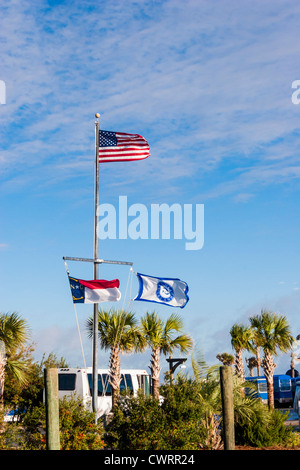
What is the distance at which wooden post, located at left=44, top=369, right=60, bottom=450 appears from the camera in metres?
12.9

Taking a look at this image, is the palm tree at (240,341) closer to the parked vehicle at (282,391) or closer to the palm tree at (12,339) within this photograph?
the parked vehicle at (282,391)

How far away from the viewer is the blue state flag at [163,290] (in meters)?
21.5

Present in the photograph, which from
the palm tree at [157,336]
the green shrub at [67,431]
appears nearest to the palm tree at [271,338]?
the palm tree at [157,336]

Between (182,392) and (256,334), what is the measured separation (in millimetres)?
21327

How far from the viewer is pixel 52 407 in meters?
13.0

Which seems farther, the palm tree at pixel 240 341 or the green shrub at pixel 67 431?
the palm tree at pixel 240 341

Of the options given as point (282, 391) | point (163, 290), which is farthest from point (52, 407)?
point (282, 391)

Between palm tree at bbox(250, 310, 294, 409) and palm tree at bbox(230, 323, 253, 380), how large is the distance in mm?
732

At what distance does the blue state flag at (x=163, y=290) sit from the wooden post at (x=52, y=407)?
8.69 m

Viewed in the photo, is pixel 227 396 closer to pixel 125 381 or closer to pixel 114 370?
pixel 114 370

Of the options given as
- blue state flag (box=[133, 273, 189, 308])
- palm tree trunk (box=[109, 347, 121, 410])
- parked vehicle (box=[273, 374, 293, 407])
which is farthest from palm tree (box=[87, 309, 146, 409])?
parked vehicle (box=[273, 374, 293, 407])

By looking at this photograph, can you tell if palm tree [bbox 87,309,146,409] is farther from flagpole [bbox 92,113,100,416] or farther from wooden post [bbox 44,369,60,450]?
wooden post [bbox 44,369,60,450]

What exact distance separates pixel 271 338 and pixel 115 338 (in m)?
16.5
